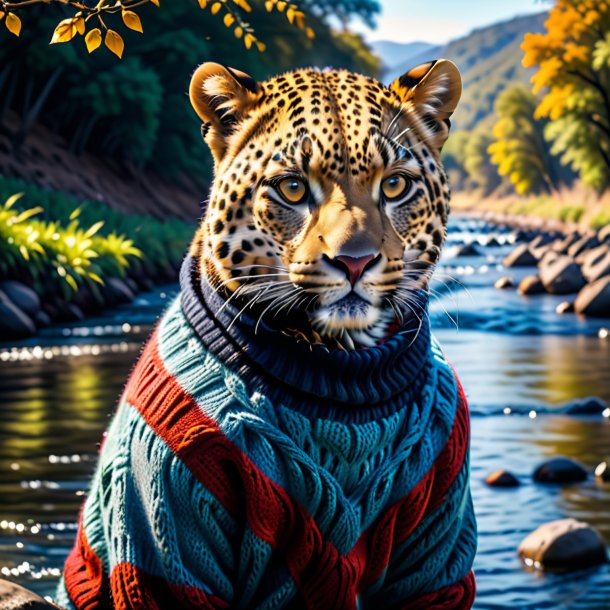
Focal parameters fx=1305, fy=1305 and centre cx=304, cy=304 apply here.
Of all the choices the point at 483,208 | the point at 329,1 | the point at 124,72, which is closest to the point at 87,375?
the point at 124,72

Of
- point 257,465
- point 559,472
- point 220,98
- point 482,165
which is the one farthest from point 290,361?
point 482,165

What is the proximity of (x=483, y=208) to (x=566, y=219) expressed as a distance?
72.7 metres

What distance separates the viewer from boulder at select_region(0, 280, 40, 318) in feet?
66.6

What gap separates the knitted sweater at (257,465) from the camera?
149 inches

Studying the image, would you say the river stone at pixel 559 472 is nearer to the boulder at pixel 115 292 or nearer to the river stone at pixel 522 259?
the boulder at pixel 115 292

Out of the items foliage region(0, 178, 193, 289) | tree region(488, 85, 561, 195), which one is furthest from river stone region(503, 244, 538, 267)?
tree region(488, 85, 561, 195)

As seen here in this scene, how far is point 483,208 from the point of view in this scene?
137 meters

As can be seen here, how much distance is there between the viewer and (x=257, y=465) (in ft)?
12.3

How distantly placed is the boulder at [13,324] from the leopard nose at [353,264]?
1573 cm

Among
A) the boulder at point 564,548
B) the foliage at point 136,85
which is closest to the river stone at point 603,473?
the boulder at point 564,548

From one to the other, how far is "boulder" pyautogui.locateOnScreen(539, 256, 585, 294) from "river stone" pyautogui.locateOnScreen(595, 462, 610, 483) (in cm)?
1871

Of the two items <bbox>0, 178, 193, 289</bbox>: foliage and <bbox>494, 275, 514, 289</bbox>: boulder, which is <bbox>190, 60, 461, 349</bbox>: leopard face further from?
<bbox>494, 275, 514, 289</bbox>: boulder

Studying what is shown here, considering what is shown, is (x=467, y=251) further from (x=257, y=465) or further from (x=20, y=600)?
(x=257, y=465)

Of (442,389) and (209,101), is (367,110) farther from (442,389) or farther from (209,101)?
(442,389)
